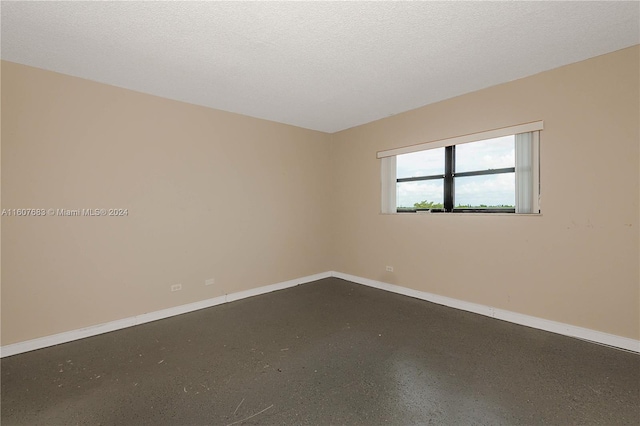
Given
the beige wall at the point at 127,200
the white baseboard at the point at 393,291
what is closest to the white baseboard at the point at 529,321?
the white baseboard at the point at 393,291

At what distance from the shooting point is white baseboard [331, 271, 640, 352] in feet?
8.30

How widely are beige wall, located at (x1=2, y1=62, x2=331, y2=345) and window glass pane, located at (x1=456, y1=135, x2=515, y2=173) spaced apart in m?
2.64

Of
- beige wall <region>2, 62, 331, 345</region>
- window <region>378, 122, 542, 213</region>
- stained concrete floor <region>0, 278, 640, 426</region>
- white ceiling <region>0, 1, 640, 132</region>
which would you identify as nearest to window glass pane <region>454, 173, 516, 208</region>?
window <region>378, 122, 542, 213</region>

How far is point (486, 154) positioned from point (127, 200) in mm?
4347

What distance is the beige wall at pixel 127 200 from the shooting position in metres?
2.62

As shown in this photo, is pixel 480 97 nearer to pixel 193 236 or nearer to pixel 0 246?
pixel 193 236

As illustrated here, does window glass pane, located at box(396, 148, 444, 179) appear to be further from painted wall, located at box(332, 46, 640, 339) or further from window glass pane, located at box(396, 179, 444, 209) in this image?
painted wall, located at box(332, 46, 640, 339)

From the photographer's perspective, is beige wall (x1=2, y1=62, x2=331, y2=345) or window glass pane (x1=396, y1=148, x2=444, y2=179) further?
window glass pane (x1=396, y1=148, x2=444, y2=179)

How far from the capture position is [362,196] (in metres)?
4.79

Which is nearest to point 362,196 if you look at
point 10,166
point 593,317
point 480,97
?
point 480,97

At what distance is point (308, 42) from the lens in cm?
233

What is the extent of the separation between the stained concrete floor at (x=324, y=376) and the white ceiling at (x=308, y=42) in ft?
8.90

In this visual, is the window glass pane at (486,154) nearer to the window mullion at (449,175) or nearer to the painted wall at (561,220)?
the window mullion at (449,175)

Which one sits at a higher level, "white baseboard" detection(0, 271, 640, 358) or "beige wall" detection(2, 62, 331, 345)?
"beige wall" detection(2, 62, 331, 345)
